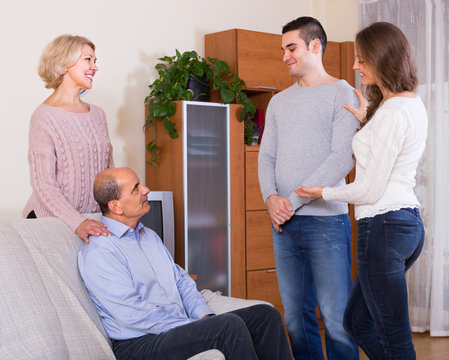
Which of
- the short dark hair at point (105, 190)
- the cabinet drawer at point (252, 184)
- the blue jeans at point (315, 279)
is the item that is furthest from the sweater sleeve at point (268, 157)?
the cabinet drawer at point (252, 184)

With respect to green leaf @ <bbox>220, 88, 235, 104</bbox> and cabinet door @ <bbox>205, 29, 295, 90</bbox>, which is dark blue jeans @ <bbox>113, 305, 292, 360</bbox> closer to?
green leaf @ <bbox>220, 88, 235, 104</bbox>

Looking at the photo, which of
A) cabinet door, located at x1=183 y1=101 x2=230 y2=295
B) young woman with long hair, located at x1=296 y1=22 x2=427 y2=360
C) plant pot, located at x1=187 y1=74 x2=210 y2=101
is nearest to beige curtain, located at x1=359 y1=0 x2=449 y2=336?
plant pot, located at x1=187 y1=74 x2=210 y2=101

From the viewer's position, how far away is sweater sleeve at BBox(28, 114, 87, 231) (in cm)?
234

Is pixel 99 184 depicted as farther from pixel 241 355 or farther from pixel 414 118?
pixel 414 118

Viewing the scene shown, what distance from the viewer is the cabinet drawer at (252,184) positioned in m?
4.06

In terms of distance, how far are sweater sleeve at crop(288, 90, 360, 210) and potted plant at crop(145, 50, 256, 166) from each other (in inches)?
59.9

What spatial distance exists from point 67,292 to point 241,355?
25.2 inches

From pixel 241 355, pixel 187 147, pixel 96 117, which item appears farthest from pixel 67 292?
pixel 187 147

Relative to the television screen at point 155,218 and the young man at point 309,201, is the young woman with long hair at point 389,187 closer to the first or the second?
the young man at point 309,201

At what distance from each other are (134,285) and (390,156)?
103 cm

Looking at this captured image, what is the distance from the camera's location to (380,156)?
6.47ft

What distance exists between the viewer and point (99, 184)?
93.5 inches

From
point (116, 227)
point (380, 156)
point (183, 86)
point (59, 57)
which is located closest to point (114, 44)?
point (183, 86)

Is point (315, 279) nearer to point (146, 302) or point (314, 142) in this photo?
point (314, 142)
